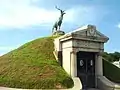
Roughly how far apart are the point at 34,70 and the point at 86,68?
4846mm

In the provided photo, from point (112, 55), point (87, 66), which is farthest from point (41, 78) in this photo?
point (112, 55)

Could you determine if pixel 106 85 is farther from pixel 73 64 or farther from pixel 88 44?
pixel 88 44

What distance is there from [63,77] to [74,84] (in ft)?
3.31

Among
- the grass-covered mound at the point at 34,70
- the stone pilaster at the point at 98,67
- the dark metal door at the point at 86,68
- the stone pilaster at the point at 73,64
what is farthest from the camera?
the stone pilaster at the point at 98,67

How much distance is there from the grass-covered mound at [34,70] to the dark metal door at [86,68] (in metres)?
1.91

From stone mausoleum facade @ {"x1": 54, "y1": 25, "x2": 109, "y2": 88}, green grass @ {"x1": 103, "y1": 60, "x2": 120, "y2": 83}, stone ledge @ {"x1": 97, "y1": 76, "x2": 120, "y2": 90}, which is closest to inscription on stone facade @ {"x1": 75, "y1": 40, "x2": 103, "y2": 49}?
stone mausoleum facade @ {"x1": 54, "y1": 25, "x2": 109, "y2": 88}

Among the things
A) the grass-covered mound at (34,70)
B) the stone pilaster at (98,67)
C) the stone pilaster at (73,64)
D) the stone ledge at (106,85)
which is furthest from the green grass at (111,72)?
the grass-covered mound at (34,70)

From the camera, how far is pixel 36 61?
19.9 m

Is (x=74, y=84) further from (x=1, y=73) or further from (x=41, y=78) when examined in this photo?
(x=1, y=73)

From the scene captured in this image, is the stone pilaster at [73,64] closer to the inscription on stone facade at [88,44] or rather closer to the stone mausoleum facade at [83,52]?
the stone mausoleum facade at [83,52]

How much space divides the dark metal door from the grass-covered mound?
191cm

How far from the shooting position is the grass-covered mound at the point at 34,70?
16.9 m

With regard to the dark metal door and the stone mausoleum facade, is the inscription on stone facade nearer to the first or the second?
the stone mausoleum facade

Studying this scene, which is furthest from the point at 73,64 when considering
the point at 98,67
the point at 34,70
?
the point at 34,70
